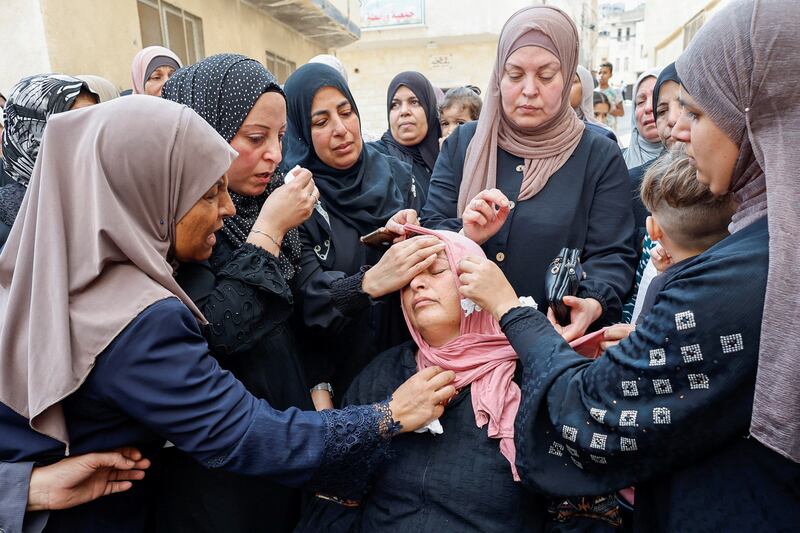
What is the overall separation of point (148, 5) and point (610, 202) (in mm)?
7670

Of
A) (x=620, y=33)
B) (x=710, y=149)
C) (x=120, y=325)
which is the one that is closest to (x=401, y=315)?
(x=120, y=325)

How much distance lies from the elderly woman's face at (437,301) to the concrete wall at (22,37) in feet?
18.3

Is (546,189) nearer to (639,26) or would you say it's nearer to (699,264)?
(699,264)

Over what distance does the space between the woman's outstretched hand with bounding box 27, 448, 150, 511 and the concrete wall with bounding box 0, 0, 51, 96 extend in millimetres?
5621

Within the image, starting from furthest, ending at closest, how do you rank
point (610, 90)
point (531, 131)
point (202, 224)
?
point (610, 90), point (531, 131), point (202, 224)

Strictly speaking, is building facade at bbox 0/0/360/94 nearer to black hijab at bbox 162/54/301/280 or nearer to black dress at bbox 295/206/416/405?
black hijab at bbox 162/54/301/280

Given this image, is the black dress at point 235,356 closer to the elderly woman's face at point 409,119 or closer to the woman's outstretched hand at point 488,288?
the woman's outstretched hand at point 488,288

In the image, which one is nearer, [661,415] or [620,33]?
[661,415]

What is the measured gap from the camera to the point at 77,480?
134cm

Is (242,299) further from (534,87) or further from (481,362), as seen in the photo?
(534,87)

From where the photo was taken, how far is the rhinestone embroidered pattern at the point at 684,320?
1.13 meters

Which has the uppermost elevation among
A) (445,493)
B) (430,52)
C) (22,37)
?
(430,52)

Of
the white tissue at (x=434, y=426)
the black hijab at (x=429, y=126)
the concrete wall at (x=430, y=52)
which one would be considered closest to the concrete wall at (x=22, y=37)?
the black hijab at (x=429, y=126)

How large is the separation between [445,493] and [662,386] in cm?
81
